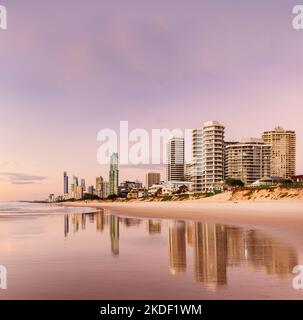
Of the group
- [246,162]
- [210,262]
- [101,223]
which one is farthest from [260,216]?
[246,162]

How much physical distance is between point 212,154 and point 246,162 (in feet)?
74.9

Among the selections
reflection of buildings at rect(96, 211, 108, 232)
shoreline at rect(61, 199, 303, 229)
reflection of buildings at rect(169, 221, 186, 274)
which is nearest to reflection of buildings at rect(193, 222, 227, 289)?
reflection of buildings at rect(169, 221, 186, 274)

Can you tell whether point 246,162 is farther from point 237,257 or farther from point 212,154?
point 237,257

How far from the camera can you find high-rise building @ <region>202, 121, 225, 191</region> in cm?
17988

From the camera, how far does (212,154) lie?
7146 inches

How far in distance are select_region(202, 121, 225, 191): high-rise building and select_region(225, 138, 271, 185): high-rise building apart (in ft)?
40.9

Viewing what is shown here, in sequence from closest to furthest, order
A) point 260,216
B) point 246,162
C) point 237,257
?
point 237,257 → point 260,216 → point 246,162

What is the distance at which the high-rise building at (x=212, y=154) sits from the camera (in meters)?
180

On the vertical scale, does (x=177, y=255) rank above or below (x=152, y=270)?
below

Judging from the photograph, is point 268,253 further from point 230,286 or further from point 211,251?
point 230,286

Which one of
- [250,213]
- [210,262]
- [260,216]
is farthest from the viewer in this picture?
[250,213]

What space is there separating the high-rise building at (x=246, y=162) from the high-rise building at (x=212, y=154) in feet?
40.9
